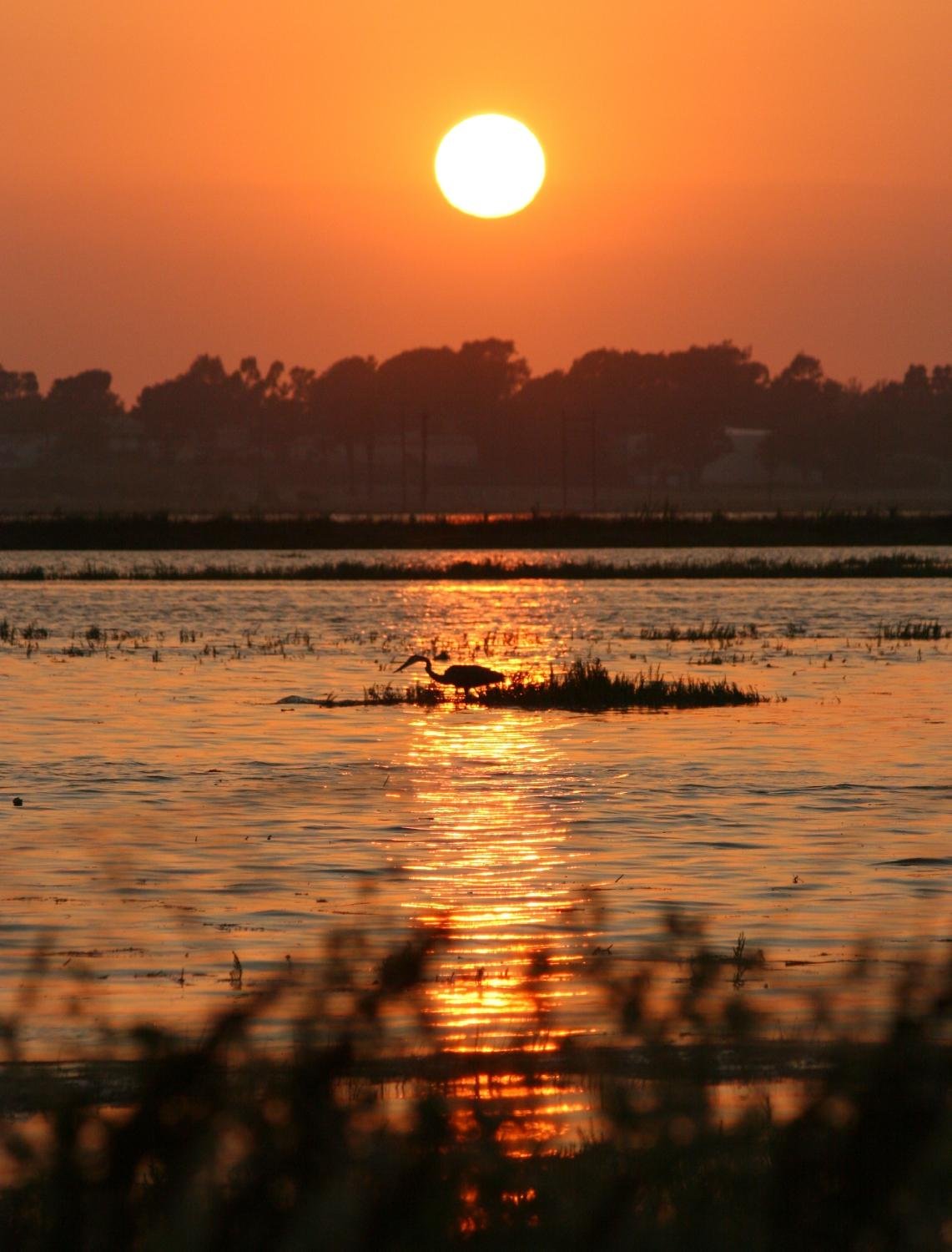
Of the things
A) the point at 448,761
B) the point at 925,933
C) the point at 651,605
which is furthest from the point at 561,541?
the point at 925,933

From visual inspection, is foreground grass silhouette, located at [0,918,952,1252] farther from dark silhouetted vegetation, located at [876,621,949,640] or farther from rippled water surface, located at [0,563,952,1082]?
dark silhouetted vegetation, located at [876,621,949,640]

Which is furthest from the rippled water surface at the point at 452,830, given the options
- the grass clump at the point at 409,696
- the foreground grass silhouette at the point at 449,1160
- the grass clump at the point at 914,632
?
the grass clump at the point at 914,632

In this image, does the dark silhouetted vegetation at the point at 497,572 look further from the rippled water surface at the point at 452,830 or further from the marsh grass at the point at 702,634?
the rippled water surface at the point at 452,830

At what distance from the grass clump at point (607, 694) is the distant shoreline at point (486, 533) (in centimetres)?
5423

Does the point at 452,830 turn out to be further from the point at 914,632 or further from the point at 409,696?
the point at 914,632

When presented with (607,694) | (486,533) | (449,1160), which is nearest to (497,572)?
(486,533)

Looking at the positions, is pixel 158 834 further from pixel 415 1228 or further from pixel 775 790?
pixel 415 1228

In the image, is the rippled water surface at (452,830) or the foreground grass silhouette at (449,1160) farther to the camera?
the rippled water surface at (452,830)

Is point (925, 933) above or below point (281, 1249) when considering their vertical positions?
below

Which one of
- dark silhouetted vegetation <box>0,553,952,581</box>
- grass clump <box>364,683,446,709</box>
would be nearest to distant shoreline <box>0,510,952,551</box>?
dark silhouetted vegetation <box>0,553,952,581</box>

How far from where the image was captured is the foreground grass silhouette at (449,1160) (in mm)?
4324

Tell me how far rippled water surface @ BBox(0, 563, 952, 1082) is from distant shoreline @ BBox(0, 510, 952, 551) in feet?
165

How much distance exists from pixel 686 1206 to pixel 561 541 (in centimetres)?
7731

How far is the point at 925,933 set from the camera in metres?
10.4
